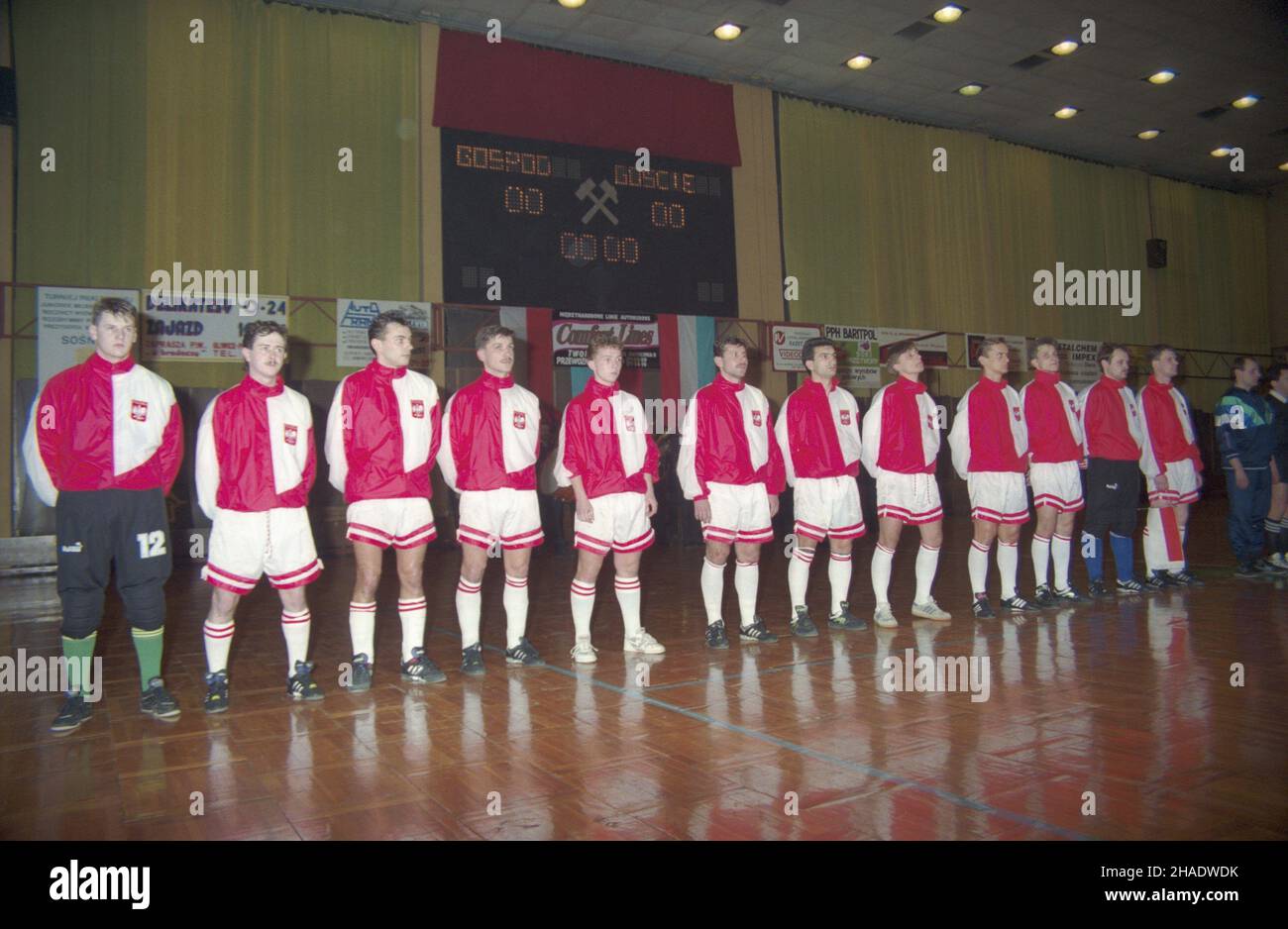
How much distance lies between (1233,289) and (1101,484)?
53.9 feet

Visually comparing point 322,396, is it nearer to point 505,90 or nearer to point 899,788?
point 505,90

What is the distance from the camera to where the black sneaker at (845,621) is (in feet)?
16.1

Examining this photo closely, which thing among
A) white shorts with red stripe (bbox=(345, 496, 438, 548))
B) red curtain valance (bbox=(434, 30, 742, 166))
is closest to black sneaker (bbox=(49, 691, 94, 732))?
white shorts with red stripe (bbox=(345, 496, 438, 548))

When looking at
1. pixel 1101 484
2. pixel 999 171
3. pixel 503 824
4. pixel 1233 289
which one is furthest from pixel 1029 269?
pixel 503 824

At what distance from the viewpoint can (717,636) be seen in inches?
178

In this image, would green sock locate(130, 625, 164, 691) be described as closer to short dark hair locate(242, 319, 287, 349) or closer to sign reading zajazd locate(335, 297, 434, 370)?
short dark hair locate(242, 319, 287, 349)

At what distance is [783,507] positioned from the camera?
456 inches

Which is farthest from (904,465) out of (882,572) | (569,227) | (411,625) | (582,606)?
(569,227)

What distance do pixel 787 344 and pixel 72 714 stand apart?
10.9 meters

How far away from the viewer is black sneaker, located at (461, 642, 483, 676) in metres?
4.02

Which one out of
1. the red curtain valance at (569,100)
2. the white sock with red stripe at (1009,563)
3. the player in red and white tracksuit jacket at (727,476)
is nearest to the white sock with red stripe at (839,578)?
the player in red and white tracksuit jacket at (727,476)

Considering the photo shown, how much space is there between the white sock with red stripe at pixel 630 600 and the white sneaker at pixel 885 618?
147 cm

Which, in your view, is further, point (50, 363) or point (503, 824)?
point (50, 363)

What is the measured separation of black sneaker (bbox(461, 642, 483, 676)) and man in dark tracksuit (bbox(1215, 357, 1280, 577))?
5537 millimetres
